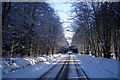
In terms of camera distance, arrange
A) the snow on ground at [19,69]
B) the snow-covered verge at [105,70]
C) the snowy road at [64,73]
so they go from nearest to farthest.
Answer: the snowy road at [64,73]
the snow-covered verge at [105,70]
the snow on ground at [19,69]

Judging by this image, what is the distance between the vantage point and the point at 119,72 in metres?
10.9

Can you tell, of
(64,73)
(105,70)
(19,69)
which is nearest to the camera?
(64,73)

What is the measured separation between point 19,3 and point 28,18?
7.80ft

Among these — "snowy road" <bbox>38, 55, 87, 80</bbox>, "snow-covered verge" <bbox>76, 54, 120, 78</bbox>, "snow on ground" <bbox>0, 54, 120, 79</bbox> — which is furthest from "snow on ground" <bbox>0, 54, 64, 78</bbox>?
"snow-covered verge" <bbox>76, 54, 120, 78</bbox>

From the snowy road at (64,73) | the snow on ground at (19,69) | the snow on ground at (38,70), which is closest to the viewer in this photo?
the snowy road at (64,73)

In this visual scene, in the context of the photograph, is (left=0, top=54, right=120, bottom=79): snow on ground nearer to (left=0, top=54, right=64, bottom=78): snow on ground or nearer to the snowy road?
(left=0, top=54, right=64, bottom=78): snow on ground

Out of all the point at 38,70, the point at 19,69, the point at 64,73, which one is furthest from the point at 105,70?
the point at 19,69

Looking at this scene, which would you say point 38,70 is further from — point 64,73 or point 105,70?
point 105,70

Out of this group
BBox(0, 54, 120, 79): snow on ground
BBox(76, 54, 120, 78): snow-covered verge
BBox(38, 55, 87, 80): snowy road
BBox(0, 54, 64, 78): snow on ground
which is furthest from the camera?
BBox(0, 54, 64, 78): snow on ground

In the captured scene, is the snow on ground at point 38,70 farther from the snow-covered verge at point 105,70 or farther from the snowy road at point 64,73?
the snowy road at point 64,73

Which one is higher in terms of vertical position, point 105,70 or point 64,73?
point 105,70

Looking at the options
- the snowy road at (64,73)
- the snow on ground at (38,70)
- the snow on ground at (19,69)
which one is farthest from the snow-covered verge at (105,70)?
the snow on ground at (19,69)

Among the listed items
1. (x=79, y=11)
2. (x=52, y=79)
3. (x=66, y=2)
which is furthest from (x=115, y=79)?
(x=79, y=11)

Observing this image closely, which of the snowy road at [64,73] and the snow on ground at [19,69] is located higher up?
the snow on ground at [19,69]
